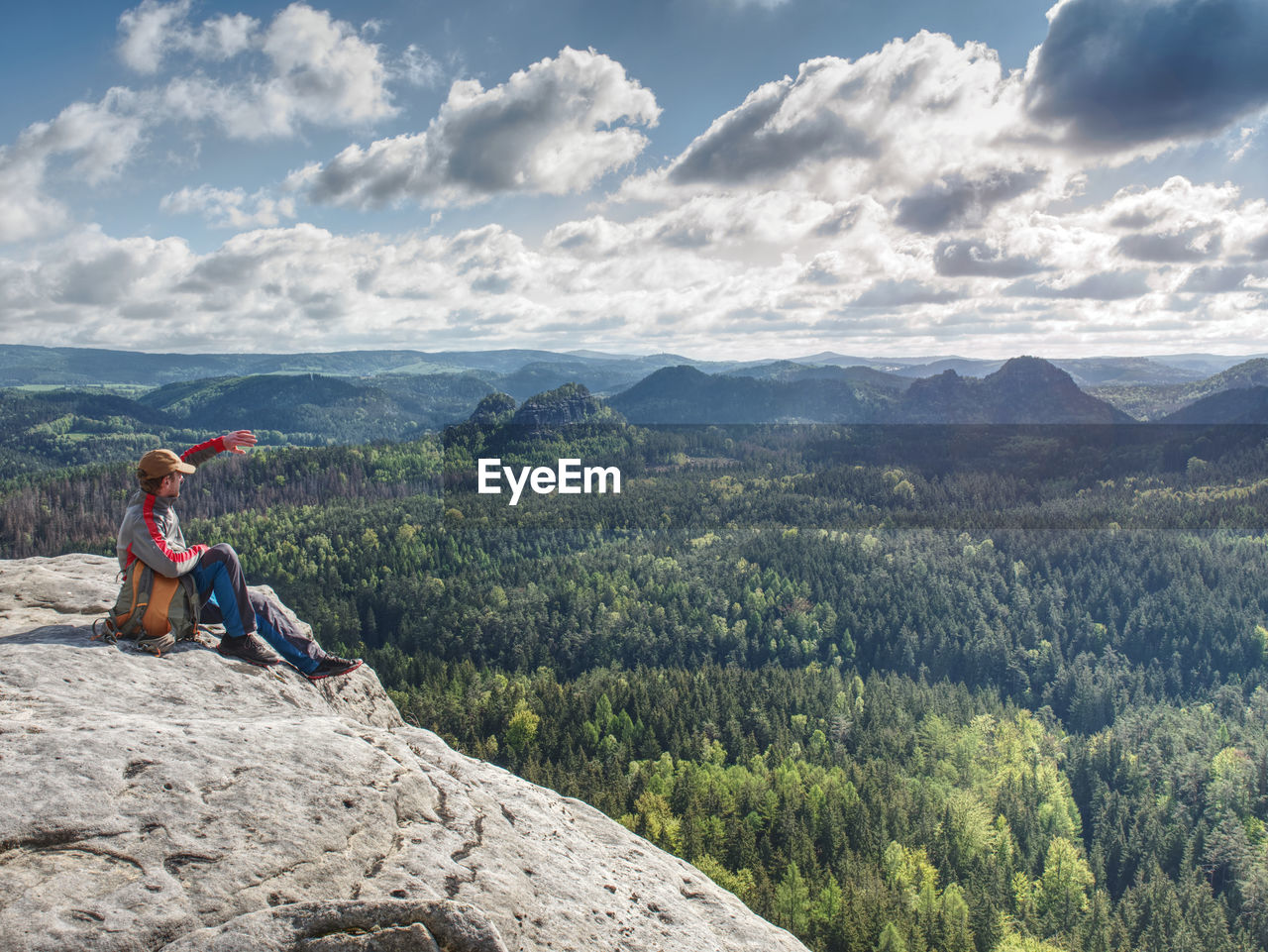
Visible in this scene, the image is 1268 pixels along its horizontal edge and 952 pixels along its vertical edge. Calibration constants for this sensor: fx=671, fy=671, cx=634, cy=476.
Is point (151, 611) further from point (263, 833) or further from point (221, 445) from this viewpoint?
point (263, 833)

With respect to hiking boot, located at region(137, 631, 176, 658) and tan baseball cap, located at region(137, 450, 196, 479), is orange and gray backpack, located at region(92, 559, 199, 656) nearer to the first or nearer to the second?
hiking boot, located at region(137, 631, 176, 658)

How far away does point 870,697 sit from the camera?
349 feet

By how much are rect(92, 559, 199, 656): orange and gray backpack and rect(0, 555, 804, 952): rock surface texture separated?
404mm

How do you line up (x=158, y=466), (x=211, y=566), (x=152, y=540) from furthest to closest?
(x=211, y=566)
(x=158, y=466)
(x=152, y=540)

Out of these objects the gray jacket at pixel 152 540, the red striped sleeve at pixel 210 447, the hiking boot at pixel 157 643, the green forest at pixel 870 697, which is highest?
the red striped sleeve at pixel 210 447

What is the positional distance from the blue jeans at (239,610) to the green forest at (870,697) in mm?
50968

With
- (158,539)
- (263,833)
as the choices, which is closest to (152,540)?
(158,539)

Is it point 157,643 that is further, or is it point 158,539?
point 157,643

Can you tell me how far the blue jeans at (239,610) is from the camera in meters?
17.0

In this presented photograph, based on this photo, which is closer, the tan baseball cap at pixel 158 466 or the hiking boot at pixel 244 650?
the tan baseball cap at pixel 158 466

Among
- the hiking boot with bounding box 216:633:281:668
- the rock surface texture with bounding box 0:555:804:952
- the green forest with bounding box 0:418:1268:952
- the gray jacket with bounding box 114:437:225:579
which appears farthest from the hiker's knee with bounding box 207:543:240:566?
the green forest with bounding box 0:418:1268:952

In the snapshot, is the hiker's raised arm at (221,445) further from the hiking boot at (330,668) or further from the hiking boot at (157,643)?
the hiking boot at (330,668)

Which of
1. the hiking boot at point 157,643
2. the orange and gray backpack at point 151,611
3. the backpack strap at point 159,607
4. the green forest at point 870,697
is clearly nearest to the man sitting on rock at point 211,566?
the orange and gray backpack at point 151,611

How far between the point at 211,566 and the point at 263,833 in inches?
314
